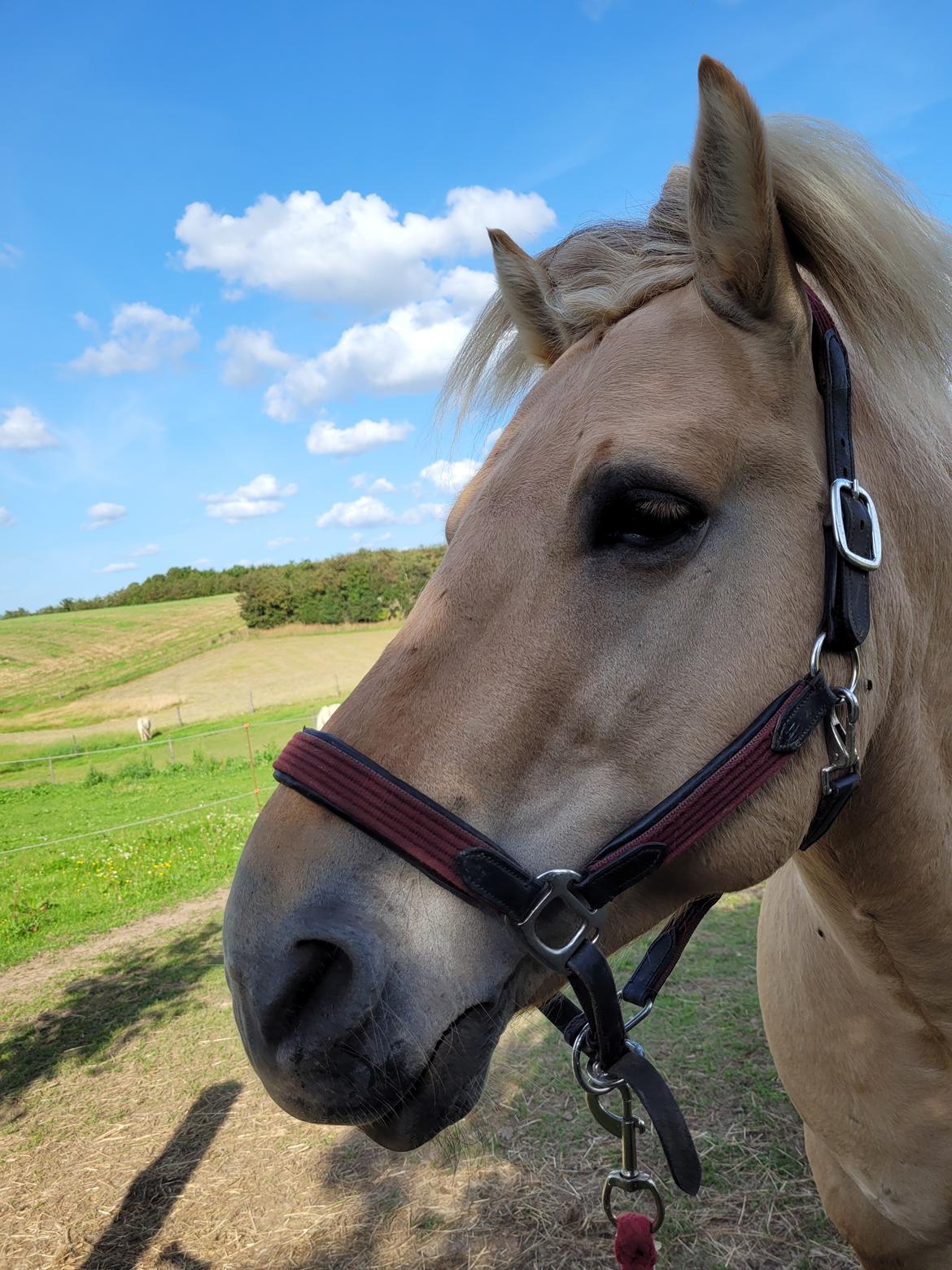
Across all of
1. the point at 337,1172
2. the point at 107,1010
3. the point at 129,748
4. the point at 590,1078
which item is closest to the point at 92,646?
the point at 129,748

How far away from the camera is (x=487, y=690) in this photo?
1.26 meters

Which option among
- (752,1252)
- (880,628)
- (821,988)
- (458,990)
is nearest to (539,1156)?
(752,1252)

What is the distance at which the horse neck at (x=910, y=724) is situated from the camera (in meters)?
1.46

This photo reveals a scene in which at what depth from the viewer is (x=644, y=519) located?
130cm

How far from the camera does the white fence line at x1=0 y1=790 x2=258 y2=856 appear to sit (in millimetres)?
9312

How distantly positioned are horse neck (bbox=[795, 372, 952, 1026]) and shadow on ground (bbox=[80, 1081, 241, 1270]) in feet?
11.9

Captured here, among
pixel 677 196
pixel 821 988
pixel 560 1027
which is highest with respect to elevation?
pixel 677 196

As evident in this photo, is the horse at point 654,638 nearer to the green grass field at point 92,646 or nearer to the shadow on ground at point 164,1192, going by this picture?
the shadow on ground at point 164,1192

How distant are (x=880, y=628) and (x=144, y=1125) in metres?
5.04

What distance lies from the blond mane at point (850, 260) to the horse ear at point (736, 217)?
0.29ft

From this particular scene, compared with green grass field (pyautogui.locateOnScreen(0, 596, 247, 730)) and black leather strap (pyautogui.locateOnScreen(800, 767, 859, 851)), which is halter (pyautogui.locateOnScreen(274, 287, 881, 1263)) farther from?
green grass field (pyautogui.locateOnScreen(0, 596, 247, 730))

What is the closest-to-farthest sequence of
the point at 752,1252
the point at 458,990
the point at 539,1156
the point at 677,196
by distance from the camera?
the point at 458,990 < the point at 677,196 < the point at 752,1252 < the point at 539,1156

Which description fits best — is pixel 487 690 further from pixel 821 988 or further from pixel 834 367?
pixel 821 988

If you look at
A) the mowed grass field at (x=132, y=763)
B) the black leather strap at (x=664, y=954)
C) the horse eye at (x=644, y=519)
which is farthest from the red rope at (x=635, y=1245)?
the mowed grass field at (x=132, y=763)
